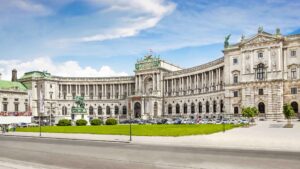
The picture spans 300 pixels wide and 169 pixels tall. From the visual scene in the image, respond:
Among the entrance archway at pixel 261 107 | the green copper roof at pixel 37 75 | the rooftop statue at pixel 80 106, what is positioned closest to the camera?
the entrance archway at pixel 261 107

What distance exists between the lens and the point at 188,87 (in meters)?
140

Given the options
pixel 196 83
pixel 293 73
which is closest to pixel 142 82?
pixel 196 83

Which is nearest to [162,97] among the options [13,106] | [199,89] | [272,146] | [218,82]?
[199,89]

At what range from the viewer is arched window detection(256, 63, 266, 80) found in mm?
99400

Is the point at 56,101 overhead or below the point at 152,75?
below

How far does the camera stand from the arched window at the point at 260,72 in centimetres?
9940

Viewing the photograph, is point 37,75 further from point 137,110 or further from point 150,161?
point 150,161

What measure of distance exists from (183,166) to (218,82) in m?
99.7

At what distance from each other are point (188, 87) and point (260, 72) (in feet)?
145

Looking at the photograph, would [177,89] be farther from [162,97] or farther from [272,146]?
[272,146]

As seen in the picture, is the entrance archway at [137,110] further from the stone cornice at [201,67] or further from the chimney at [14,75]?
the chimney at [14,75]

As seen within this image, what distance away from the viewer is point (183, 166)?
21.9 metres

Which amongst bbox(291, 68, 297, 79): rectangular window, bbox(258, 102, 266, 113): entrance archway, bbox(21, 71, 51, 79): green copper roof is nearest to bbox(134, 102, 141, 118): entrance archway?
bbox(21, 71, 51, 79): green copper roof

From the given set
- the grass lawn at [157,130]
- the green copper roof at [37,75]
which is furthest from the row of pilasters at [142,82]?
the grass lawn at [157,130]
